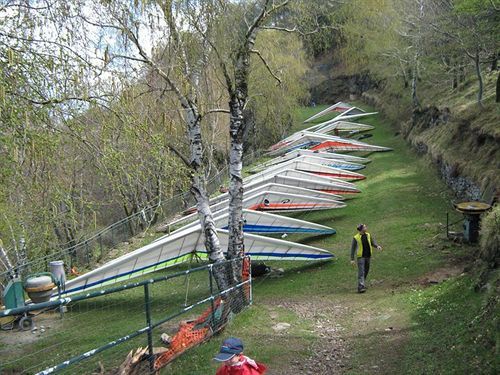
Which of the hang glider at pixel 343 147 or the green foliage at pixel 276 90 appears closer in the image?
the hang glider at pixel 343 147

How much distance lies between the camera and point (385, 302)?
947cm

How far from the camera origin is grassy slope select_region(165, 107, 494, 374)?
658 cm

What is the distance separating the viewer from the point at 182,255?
13.5m

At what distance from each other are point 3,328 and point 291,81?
27.7 metres

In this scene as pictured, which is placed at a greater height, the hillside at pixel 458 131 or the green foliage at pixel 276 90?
the green foliage at pixel 276 90

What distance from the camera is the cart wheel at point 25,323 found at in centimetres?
1050

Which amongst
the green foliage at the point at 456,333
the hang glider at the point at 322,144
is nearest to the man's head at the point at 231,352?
the green foliage at the point at 456,333

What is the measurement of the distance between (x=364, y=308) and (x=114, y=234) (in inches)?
708

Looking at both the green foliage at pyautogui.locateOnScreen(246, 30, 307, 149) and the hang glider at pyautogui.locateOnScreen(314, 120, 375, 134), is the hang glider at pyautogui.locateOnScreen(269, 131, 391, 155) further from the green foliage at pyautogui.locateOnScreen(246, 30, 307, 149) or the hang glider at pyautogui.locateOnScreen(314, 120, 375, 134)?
the hang glider at pyautogui.locateOnScreen(314, 120, 375, 134)

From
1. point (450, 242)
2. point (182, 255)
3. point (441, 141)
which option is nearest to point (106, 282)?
point (182, 255)

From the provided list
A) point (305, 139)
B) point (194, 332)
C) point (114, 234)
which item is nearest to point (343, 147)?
point (305, 139)

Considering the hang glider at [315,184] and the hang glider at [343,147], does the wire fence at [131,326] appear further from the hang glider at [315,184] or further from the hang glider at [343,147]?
the hang glider at [343,147]

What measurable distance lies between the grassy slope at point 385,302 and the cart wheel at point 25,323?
5010 mm

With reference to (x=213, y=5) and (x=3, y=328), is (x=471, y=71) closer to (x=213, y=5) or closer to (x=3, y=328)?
(x=213, y=5)
